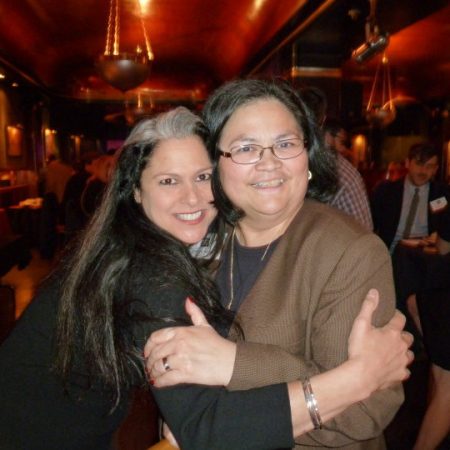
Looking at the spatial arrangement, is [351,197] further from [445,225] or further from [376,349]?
[376,349]

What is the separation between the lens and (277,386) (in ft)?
3.56

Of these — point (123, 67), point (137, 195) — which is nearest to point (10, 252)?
point (123, 67)

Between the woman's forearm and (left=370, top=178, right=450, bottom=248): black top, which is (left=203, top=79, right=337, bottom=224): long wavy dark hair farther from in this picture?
(left=370, top=178, right=450, bottom=248): black top

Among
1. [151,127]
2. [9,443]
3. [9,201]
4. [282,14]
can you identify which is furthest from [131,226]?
[9,201]

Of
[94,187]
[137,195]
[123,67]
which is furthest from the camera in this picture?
[94,187]

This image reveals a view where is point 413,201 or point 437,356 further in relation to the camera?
point 413,201

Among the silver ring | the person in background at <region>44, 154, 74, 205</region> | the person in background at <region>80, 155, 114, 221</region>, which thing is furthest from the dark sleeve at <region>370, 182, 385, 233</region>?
the person in background at <region>44, 154, 74, 205</region>

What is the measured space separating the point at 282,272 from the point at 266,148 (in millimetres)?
370

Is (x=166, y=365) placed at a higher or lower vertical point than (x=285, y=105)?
lower

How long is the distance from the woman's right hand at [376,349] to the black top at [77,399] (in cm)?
20

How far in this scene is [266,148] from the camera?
139cm

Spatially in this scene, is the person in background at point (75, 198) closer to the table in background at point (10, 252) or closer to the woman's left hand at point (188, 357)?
the table in background at point (10, 252)

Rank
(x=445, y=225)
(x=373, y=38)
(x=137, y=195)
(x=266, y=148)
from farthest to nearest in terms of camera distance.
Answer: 1. (x=373, y=38)
2. (x=445, y=225)
3. (x=137, y=195)
4. (x=266, y=148)

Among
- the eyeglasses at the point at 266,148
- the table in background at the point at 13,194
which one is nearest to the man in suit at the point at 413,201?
the eyeglasses at the point at 266,148
